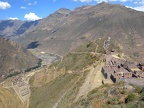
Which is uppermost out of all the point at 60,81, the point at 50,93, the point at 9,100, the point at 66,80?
the point at 66,80

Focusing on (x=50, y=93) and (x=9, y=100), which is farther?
(x=9, y=100)

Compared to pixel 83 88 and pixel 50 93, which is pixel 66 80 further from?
pixel 83 88

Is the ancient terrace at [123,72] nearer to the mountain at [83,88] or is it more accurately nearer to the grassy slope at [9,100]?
the mountain at [83,88]

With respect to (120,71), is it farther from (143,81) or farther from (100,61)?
(100,61)

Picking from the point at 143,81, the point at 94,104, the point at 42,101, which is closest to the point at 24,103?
the point at 42,101

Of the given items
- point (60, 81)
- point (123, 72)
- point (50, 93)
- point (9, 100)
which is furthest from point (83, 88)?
point (9, 100)

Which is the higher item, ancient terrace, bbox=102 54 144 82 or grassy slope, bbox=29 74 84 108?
ancient terrace, bbox=102 54 144 82

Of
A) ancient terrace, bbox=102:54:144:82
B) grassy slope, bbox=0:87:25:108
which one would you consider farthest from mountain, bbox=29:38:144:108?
grassy slope, bbox=0:87:25:108

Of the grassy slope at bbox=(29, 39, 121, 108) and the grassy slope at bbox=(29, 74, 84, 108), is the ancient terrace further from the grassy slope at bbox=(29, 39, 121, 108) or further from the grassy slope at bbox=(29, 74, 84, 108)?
the grassy slope at bbox=(29, 74, 84, 108)
